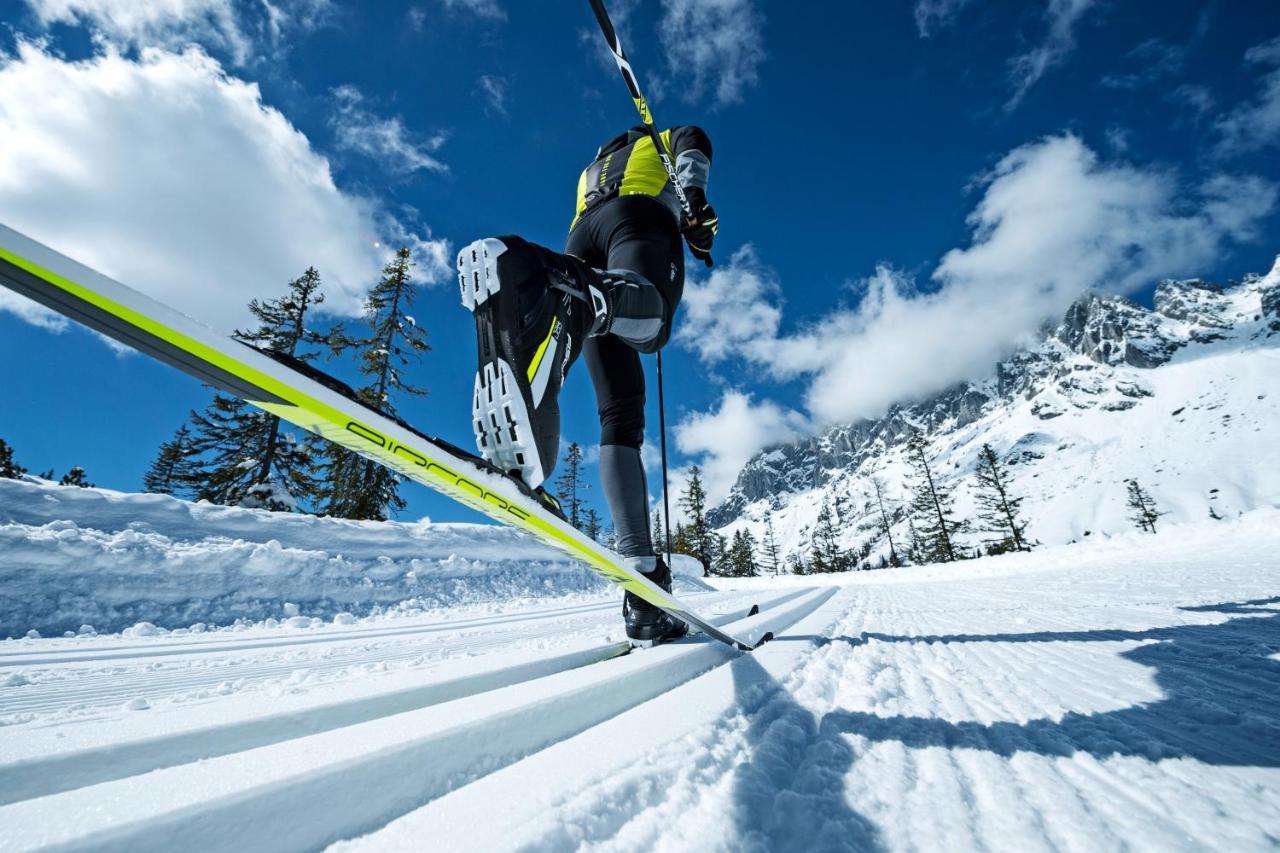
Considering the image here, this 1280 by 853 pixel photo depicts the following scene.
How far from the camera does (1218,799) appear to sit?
1.90ft

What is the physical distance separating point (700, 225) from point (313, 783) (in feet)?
7.75

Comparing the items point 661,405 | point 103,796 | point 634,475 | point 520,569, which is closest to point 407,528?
point 520,569

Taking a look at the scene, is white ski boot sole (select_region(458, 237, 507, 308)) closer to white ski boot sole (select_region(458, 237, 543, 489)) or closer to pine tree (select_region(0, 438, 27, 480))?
white ski boot sole (select_region(458, 237, 543, 489))

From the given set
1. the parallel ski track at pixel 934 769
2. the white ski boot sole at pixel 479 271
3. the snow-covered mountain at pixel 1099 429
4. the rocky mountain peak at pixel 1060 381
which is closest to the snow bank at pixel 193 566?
the white ski boot sole at pixel 479 271

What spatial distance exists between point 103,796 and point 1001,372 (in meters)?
200

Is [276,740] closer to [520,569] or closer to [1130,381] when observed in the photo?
[520,569]

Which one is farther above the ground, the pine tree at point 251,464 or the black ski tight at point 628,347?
the pine tree at point 251,464

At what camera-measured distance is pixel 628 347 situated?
2244 mm

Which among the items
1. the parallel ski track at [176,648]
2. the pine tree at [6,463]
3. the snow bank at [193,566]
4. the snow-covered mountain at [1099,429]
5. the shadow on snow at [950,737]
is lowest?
the shadow on snow at [950,737]

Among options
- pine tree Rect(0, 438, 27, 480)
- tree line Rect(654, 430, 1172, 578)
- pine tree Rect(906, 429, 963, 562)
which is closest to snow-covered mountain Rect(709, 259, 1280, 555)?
tree line Rect(654, 430, 1172, 578)

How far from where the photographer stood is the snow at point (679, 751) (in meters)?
0.53

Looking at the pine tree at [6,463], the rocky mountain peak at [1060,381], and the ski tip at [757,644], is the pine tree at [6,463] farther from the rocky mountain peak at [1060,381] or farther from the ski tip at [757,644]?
the rocky mountain peak at [1060,381]

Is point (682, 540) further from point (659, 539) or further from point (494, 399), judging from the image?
point (494, 399)

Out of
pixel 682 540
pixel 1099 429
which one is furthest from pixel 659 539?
pixel 1099 429
